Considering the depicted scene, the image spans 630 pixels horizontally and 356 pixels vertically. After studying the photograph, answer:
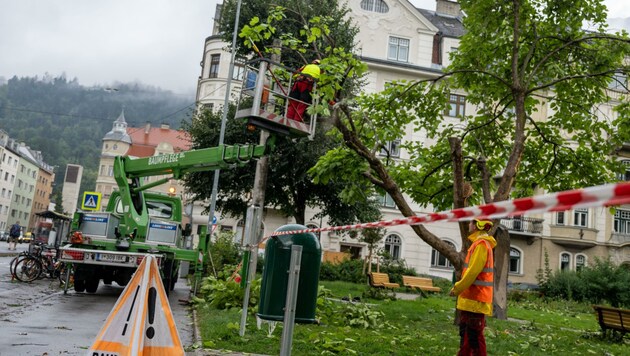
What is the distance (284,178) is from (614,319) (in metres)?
16.0

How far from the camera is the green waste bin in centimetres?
662

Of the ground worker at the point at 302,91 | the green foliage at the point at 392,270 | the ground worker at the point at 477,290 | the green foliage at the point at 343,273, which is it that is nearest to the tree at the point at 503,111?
the ground worker at the point at 302,91

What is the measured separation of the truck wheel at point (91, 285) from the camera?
49.0 ft

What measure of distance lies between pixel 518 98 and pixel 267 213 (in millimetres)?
26017

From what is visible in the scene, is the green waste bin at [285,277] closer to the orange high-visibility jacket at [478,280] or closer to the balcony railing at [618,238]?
the orange high-visibility jacket at [478,280]

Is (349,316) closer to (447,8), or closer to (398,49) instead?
(398,49)

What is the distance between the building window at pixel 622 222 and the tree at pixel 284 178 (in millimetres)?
20476

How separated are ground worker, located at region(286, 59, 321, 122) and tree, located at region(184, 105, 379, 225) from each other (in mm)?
13576

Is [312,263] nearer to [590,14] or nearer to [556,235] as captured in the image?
[590,14]

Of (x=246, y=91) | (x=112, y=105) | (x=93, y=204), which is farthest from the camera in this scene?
(x=112, y=105)

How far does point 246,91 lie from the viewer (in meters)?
11.0

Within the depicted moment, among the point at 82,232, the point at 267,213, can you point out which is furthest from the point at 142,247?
the point at 267,213

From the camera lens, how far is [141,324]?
5273mm

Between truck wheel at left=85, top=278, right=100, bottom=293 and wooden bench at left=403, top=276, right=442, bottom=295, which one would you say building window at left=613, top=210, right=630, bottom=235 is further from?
truck wheel at left=85, top=278, right=100, bottom=293
